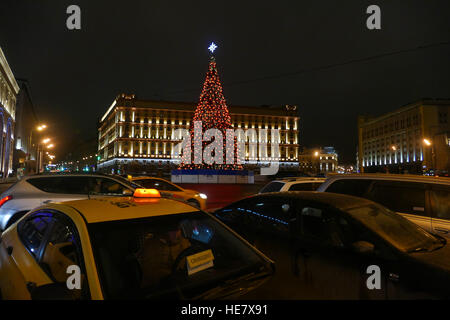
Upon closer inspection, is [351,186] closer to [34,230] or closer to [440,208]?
[440,208]

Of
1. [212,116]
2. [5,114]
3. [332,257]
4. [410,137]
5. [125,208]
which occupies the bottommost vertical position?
[332,257]

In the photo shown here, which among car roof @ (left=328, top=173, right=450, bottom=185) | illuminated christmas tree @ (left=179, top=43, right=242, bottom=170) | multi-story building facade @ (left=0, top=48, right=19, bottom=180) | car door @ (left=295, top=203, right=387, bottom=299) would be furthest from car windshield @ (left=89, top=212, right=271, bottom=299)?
multi-story building facade @ (left=0, top=48, right=19, bottom=180)

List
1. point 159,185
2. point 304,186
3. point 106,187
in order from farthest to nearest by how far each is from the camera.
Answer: point 159,185 → point 304,186 → point 106,187

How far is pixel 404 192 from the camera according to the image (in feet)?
14.3

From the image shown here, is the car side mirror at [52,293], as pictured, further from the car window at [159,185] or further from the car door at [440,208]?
the car window at [159,185]

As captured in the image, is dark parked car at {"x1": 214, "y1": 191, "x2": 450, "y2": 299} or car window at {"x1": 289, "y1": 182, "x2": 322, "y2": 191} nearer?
dark parked car at {"x1": 214, "y1": 191, "x2": 450, "y2": 299}

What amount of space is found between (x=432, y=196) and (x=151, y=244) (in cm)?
402

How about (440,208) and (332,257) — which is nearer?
(332,257)

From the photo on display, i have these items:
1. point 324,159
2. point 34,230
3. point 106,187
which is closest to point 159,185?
point 106,187

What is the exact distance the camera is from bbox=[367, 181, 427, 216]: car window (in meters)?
4.15

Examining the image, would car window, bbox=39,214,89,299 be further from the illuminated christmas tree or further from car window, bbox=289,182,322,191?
the illuminated christmas tree

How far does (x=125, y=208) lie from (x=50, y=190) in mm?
4919

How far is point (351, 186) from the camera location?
5.02m

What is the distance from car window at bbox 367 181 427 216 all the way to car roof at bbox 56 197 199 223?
344 centimetres
